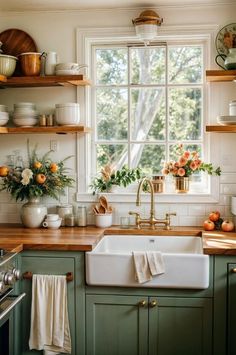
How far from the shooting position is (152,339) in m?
3.06

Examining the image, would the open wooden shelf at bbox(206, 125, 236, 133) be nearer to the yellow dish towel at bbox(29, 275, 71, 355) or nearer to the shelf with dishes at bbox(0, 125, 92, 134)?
the shelf with dishes at bbox(0, 125, 92, 134)

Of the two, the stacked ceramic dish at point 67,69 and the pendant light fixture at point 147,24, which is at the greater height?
the pendant light fixture at point 147,24

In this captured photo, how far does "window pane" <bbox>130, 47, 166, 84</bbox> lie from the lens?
12.5 ft

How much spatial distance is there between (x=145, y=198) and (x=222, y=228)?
2.00ft

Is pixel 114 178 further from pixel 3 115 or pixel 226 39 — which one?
pixel 226 39

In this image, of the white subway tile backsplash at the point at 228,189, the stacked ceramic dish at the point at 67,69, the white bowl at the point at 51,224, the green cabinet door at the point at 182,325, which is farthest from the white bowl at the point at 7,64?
the green cabinet door at the point at 182,325

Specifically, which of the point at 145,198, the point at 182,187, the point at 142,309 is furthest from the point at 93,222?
the point at 142,309

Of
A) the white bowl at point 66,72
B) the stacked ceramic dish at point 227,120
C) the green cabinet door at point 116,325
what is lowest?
the green cabinet door at point 116,325

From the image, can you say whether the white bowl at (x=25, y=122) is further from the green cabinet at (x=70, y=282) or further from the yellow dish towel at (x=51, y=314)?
the yellow dish towel at (x=51, y=314)

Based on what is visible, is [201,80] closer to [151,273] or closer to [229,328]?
[151,273]

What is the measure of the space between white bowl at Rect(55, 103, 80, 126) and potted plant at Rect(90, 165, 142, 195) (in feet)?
1.45

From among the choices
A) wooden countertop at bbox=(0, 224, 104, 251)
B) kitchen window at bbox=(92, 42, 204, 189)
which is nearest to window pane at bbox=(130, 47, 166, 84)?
kitchen window at bbox=(92, 42, 204, 189)

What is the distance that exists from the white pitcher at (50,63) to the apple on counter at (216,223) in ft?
5.05

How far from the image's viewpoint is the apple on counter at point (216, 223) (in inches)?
139
